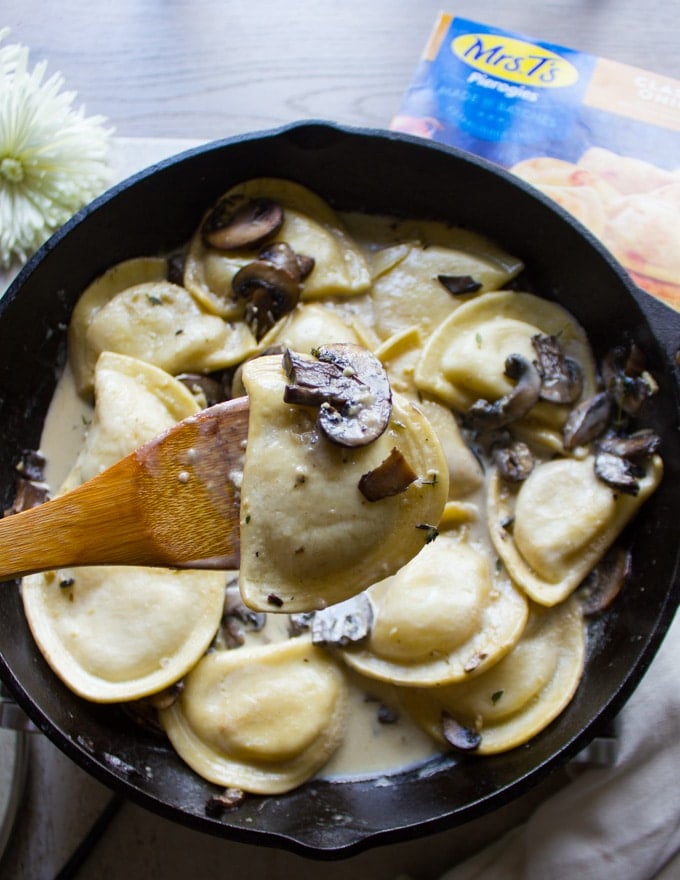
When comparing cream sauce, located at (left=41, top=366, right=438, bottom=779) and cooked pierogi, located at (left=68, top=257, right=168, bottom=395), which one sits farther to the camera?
cooked pierogi, located at (left=68, top=257, right=168, bottom=395)

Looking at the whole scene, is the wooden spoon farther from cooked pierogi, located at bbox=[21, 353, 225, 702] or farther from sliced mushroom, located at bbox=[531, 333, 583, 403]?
sliced mushroom, located at bbox=[531, 333, 583, 403]

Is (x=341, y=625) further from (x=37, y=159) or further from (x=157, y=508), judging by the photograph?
(x=37, y=159)

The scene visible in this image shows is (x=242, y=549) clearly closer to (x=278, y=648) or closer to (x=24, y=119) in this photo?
(x=278, y=648)

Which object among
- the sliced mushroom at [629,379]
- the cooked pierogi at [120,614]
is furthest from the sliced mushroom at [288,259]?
the sliced mushroom at [629,379]

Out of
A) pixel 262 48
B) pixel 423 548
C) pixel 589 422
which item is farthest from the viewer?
pixel 262 48

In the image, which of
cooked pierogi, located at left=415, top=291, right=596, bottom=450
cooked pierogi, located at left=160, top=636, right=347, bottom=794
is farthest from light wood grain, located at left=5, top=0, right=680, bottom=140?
cooked pierogi, located at left=160, top=636, right=347, bottom=794

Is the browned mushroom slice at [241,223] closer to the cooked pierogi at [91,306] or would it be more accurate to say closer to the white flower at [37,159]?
the cooked pierogi at [91,306]

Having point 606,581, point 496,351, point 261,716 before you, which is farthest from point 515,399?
point 261,716
